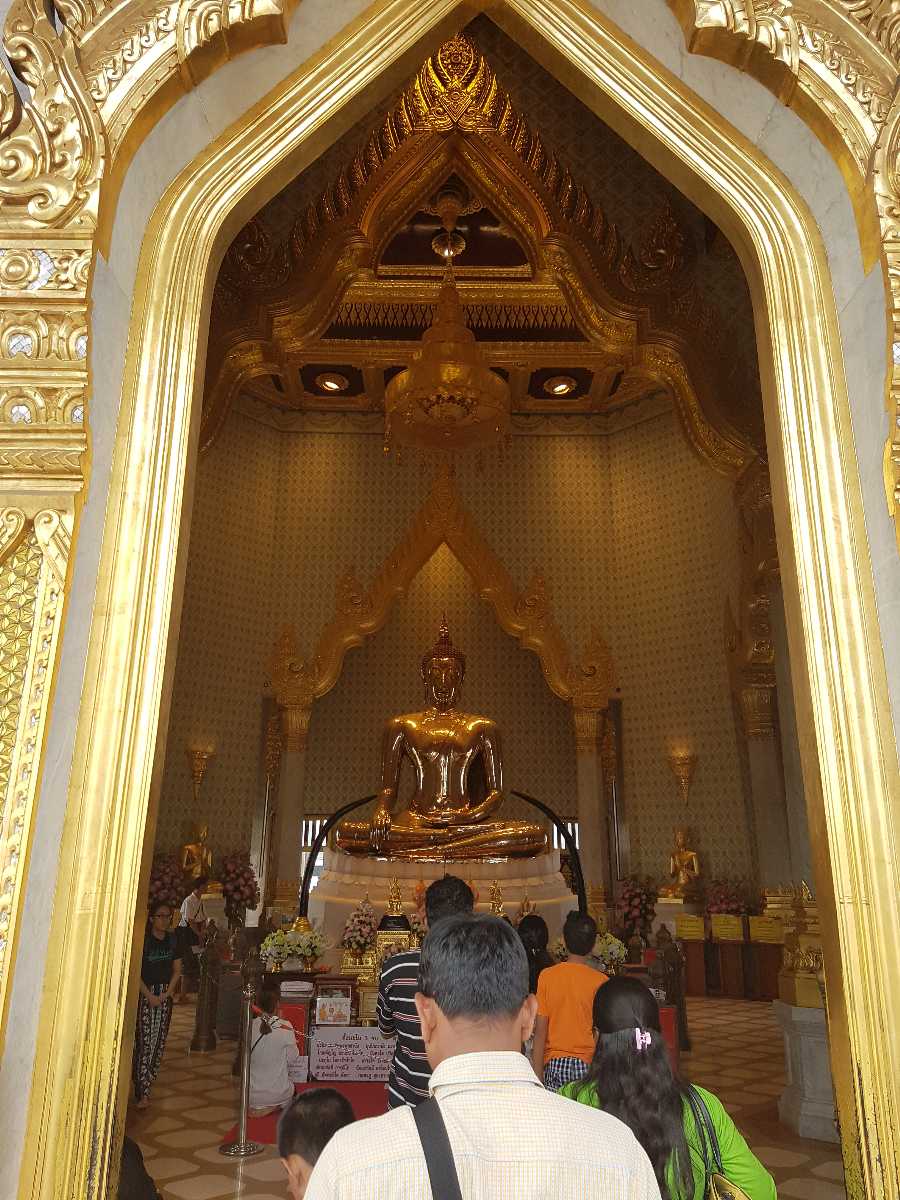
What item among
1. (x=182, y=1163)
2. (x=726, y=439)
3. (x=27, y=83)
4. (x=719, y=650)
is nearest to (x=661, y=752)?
Result: (x=719, y=650)

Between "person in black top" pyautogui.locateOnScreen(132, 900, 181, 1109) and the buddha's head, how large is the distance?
155 inches

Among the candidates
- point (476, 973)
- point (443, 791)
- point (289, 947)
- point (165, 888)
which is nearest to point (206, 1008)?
point (165, 888)

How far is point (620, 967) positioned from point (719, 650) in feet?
19.3

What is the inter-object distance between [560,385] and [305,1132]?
11.5 metres

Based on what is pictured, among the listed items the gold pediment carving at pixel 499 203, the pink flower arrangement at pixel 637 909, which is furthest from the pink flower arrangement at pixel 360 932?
the pink flower arrangement at pixel 637 909

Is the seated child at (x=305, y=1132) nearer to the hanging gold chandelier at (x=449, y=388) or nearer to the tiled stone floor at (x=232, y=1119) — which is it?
the tiled stone floor at (x=232, y=1119)

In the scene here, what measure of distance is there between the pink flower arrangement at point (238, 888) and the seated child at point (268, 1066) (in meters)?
5.94

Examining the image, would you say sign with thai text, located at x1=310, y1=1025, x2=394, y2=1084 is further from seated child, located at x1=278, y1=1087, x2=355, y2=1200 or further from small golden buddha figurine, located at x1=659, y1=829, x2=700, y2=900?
small golden buddha figurine, located at x1=659, y1=829, x2=700, y2=900

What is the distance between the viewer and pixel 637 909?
1013 cm

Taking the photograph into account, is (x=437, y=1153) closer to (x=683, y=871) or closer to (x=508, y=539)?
(x=683, y=871)

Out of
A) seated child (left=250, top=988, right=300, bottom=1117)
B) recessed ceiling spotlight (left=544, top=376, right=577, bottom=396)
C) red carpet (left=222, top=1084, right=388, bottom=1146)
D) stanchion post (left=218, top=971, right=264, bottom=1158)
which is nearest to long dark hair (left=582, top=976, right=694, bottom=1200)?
red carpet (left=222, top=1084, right=388, bottom=1146)

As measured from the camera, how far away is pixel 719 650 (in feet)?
36.4

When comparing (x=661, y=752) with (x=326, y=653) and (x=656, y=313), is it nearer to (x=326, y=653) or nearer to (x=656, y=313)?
(x=326, y=653)

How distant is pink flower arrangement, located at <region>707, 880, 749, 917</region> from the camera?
984 cm
